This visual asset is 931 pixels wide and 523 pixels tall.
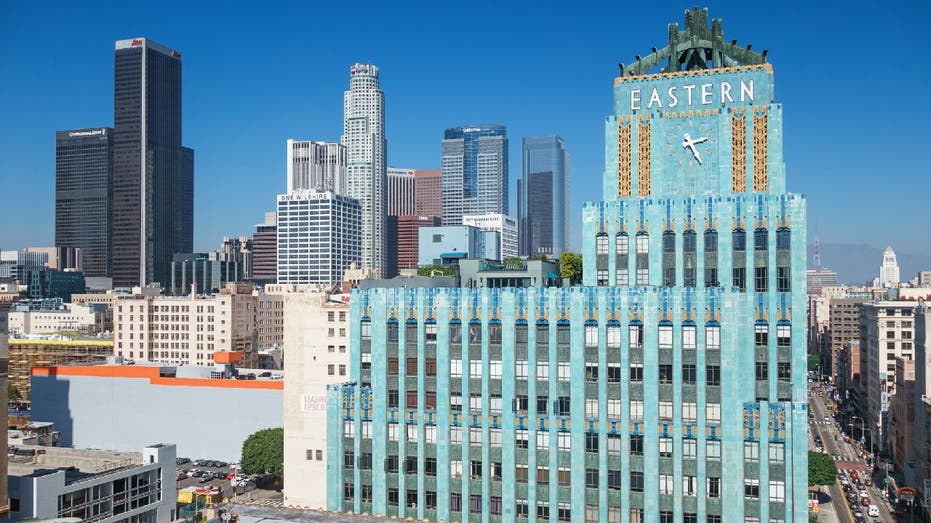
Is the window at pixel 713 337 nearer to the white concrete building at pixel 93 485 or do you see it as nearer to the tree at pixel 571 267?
the tree at pixel 571 267

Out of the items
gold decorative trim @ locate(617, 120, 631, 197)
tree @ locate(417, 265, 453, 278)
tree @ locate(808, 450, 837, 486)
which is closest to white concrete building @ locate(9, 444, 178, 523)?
tree @ locate(417, 265, 453, 278)

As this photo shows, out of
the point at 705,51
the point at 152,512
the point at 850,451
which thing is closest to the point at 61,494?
the point at 152,512

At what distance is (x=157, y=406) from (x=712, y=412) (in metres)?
132

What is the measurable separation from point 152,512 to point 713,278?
65.4m

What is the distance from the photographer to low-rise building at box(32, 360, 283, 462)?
169 m

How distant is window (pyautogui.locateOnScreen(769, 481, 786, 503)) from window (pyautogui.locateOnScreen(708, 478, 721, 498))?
13.6 ft

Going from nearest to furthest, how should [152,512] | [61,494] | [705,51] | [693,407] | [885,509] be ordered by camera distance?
[693,407], [61,494], [705,51], [152,512], [885,509]

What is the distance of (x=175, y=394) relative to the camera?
175 meters

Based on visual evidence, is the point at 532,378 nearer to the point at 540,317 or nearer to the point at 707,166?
the point at 540,317

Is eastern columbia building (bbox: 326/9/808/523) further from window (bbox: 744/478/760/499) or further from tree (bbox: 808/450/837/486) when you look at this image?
tree (bbox: 808/450/837/486)

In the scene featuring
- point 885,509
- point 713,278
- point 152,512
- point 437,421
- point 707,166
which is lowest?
point 885,509

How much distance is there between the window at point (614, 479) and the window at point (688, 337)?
12.2 meters

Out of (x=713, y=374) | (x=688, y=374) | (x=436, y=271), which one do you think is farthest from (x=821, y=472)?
(x=688, y=374)

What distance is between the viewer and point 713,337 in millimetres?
74125
